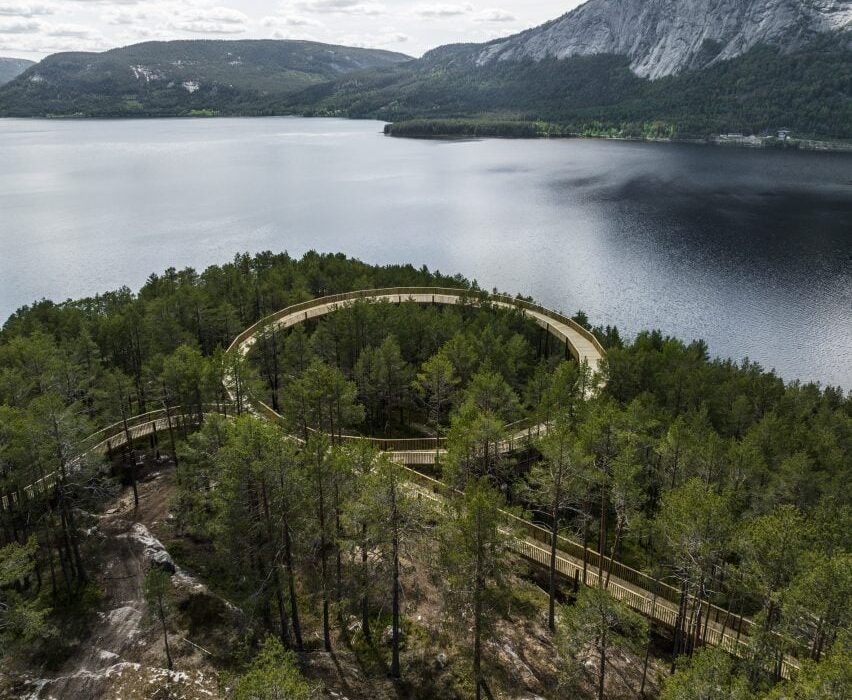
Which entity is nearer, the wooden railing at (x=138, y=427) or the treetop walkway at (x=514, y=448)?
the treetop walkway at (x=514, y=448)

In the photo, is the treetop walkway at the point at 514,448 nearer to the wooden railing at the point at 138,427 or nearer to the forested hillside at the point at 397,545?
the wooden railing at the point at 138,427

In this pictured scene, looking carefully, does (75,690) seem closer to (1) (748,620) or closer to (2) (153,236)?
(1) (748,620)

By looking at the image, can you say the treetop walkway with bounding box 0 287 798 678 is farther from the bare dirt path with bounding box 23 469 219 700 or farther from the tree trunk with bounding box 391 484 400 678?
the bare dirt path with bounding box 23 469 219 700

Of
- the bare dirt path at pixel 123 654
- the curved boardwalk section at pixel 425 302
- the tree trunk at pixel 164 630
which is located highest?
the curved boardwalk section at pixel 425 302

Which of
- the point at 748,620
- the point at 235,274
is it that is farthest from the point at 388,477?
the point at 235,274

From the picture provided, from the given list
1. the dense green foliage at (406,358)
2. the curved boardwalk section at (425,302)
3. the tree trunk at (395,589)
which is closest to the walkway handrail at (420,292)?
the curved boardwalk section at (425,302)

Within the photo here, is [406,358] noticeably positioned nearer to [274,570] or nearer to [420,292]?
[420,292]

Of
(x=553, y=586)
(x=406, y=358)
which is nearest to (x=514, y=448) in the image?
(x=553, y=586)

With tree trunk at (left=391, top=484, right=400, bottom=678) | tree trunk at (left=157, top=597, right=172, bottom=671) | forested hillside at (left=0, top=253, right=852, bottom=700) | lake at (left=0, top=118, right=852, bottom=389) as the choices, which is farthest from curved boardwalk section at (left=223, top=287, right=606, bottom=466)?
lake at (left=0, top=118, right=852, bottom=389)
